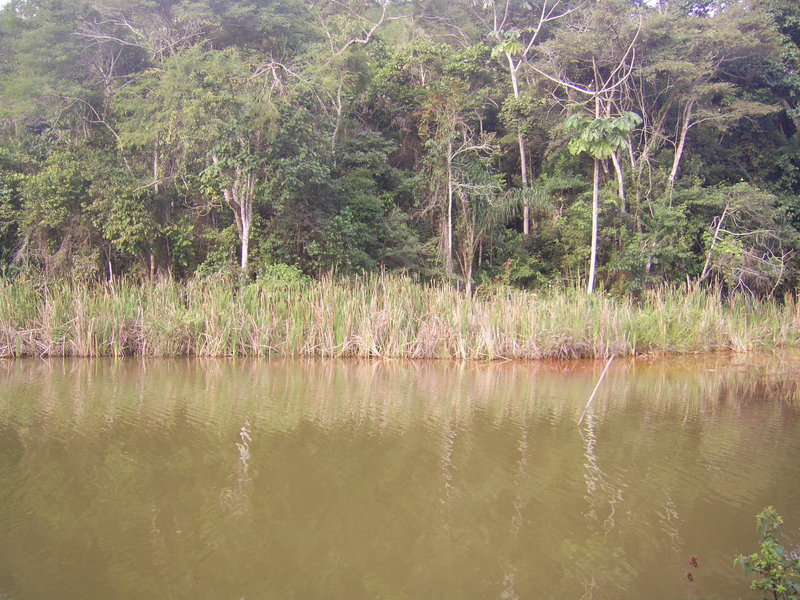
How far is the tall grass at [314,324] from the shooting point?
7.86 meters

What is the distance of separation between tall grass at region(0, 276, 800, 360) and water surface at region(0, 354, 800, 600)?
194 cm

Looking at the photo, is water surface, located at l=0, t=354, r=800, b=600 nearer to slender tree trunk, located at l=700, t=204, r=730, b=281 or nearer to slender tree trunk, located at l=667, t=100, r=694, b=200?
slender tree trunk, located at l=700, t=204, r=730, b=281

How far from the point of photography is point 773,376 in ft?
24.5

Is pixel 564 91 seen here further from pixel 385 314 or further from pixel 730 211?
pixel 385 314

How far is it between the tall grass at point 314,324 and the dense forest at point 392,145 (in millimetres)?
2142

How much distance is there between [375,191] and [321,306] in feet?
21.4

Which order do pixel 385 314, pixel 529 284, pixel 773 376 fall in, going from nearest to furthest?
1. pixel 773 376
2. pixel 385 314
3. pixel 529 284

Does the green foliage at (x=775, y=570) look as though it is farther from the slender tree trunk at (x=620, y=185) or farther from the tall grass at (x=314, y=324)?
the slender tree trunk at (x=620, y=185)

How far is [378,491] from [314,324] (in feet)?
17.0

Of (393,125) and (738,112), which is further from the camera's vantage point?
(393,125)

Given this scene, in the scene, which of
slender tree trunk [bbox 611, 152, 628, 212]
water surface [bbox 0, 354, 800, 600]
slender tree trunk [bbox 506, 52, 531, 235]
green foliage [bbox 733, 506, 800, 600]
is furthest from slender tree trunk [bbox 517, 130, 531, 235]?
green foliage [bbox 733, 506, 800, 600]

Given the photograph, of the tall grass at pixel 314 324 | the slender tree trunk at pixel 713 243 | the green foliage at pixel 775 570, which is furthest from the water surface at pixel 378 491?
the slender tree trunk at pixel 713 243

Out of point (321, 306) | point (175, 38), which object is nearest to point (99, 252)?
point (175, 38)

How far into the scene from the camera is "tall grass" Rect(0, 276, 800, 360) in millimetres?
7855
